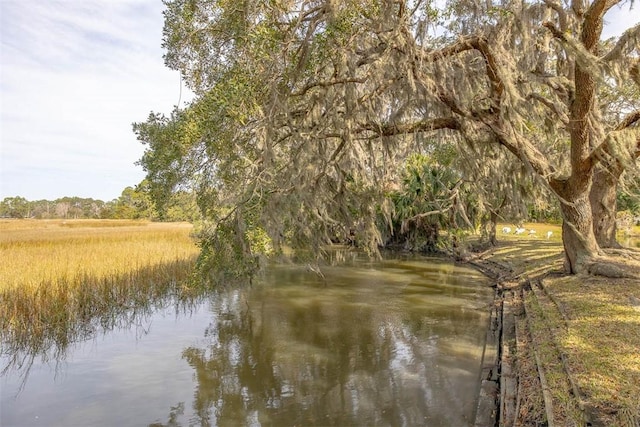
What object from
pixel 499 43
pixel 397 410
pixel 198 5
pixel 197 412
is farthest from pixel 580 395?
pixel 198 5

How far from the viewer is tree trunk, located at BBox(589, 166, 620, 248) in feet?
37.8

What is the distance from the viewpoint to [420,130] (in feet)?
29.3

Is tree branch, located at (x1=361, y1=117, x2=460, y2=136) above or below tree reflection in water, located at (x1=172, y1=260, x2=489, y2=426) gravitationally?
above

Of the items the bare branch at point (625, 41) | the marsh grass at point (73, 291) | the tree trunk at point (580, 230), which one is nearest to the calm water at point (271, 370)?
the marsh grass at point (73, 291)

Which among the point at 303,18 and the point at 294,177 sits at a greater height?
the point at 303,18

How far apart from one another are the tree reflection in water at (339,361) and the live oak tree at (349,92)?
1.86 metres

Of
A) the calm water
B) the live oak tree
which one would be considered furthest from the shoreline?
the live oak tree

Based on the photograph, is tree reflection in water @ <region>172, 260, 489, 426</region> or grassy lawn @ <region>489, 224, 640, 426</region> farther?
tree reflection in water @ <region>172, 260, 489, 426</region>

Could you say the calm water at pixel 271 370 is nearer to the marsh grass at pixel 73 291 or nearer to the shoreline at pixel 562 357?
the shoreline at pixel 562 357

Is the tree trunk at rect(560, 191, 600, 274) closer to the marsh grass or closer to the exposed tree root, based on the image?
the exposed tree root

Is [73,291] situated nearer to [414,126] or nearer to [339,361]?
[339,361]

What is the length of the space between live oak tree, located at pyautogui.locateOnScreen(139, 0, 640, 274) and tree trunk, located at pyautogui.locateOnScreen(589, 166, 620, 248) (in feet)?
6.23

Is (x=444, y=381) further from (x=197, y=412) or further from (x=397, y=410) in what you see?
(x=197, y=412)

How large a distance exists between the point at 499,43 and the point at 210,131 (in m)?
5.51
